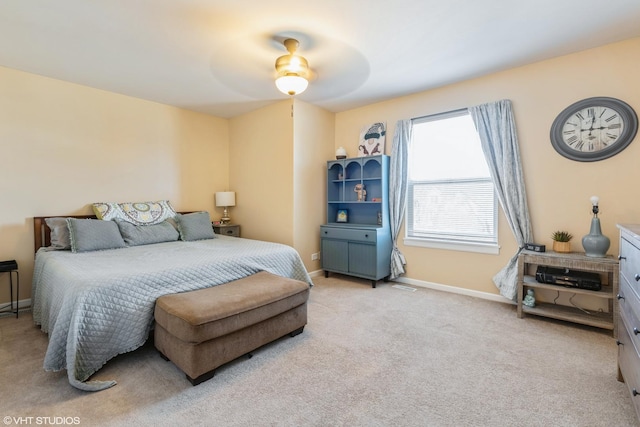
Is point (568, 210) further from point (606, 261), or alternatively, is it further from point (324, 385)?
point (324, 385)

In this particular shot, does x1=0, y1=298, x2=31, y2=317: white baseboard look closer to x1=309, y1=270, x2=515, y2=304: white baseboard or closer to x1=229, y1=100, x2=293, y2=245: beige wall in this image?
x1=229, y1=100, x2=293, y2=245: beige wall

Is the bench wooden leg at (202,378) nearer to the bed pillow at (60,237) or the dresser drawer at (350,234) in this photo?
the bed pillow at (60,237)

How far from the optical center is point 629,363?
1543 millimetres

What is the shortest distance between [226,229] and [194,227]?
795mm

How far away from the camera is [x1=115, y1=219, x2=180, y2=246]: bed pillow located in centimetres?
324

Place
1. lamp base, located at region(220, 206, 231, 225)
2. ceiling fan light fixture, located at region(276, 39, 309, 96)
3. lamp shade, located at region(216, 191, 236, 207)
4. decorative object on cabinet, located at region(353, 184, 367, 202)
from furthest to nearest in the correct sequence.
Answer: lamp base, located at region(220, 206, 231, 225)
lamp shade, located at region(216, 191, 236, 207)
decorative object on cabinet, located at region(353, 184, 367, 202)
ceiling fan light fixture, located at region(276, 39, 309, 96)

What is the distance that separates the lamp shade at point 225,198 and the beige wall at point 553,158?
9.82 feet

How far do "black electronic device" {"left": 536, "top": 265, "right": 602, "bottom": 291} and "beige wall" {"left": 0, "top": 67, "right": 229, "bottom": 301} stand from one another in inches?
172

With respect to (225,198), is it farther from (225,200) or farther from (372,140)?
(372,140)

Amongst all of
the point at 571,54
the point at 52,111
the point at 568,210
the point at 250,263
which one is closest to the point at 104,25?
the point at 52,111

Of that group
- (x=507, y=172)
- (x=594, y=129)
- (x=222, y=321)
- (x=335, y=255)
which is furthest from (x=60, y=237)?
(x=594, y=129)

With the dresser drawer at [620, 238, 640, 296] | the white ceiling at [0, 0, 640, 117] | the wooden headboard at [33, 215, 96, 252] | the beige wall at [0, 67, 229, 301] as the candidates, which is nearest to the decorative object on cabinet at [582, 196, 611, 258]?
the dresser drawer at [620, 238, 640, 296]

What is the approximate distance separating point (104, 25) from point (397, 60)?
2.48 metres

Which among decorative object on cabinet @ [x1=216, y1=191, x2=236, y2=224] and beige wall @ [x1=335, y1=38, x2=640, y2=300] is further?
decorative object on cabinet @ [x1=216, y1=191, x2=236, y2=224]
